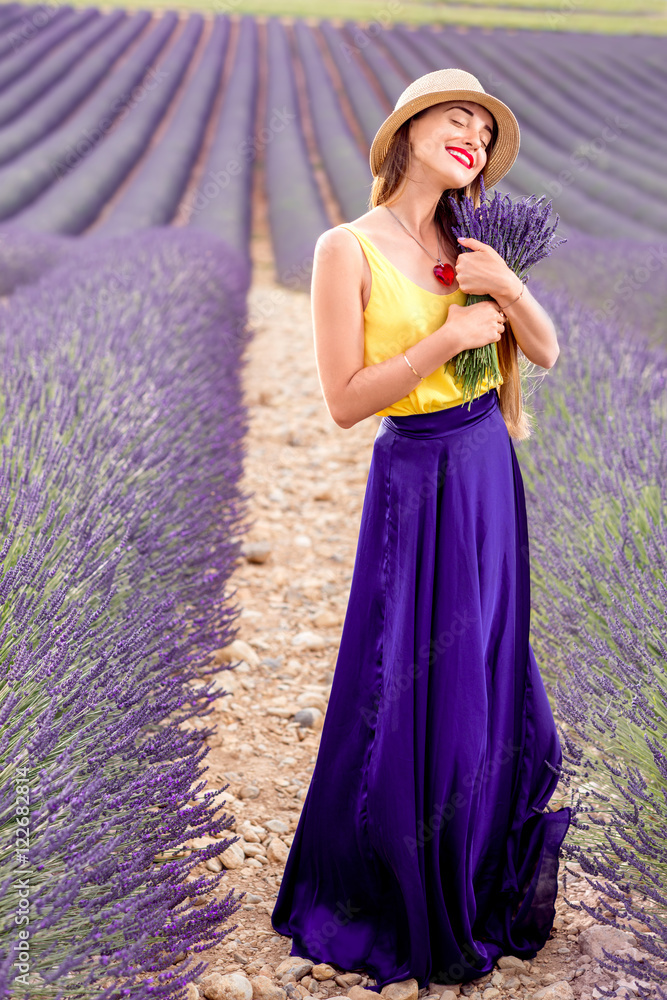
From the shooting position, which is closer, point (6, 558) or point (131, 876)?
point (131, 876)

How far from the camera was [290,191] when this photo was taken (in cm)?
1177

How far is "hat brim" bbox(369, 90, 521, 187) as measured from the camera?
131 cm

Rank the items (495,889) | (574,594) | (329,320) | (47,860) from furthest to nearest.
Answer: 1. (574,594)
2. (495,889)
3. (329,320)
4. (47,860)

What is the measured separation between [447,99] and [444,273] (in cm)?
27

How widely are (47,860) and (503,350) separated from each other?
1.12 m

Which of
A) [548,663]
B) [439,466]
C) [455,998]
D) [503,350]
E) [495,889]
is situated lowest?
[455,998]

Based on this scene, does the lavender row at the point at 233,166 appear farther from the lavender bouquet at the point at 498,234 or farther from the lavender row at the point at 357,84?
the lavender bouquet at the point at 498,234

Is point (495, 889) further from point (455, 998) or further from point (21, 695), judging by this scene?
point (21, 695)

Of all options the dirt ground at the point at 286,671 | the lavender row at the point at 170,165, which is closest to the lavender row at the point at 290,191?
the lavender row at the point at 170,165

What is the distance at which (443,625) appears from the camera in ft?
4.66

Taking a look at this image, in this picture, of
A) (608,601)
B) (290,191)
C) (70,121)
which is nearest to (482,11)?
(70,121)

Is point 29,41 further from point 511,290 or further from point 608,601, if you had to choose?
point 511,290

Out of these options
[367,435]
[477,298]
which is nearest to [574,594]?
[477,298]

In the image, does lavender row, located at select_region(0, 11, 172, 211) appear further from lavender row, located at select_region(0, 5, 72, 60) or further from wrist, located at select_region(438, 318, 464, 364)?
wrist, located at select_region(438, 318, 464, 364)
